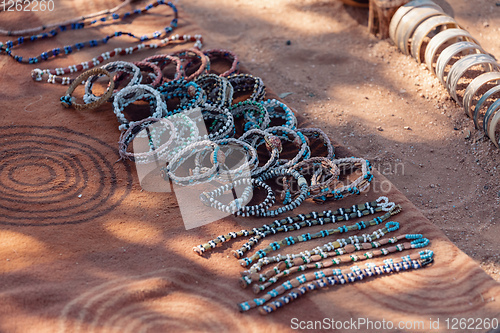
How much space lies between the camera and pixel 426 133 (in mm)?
5859

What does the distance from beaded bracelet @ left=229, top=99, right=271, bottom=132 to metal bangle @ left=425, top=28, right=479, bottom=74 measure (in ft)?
8.35

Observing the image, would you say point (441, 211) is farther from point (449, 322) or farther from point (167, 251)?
point (167, 251)

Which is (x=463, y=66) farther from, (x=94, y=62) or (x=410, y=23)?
(x=94, y=62)

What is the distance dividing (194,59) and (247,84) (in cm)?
107

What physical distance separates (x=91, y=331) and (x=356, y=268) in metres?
2.21

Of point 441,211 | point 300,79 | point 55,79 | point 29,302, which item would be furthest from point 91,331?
point 300,79

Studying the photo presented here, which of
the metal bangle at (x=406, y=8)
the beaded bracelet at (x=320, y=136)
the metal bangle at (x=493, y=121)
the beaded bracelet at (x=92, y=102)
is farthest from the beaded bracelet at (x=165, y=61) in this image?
the metal bangle at (x=493, y=121)

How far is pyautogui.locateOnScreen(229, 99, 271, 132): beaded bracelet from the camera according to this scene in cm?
557

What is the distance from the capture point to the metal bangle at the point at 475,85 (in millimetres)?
5582

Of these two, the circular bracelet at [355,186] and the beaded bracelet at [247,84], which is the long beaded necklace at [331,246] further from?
the beaded bracelet at [247,84]

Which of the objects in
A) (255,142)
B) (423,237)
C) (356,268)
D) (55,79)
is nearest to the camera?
(356,268)

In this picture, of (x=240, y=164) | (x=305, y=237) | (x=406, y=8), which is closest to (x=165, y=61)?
(x=240, y=164)

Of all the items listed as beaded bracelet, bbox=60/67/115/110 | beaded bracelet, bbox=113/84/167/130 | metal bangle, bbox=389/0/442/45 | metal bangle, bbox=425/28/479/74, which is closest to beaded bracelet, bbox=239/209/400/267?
beaded bracelet, bbox=113/84/167/130

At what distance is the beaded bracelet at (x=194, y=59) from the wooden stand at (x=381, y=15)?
2.83m
